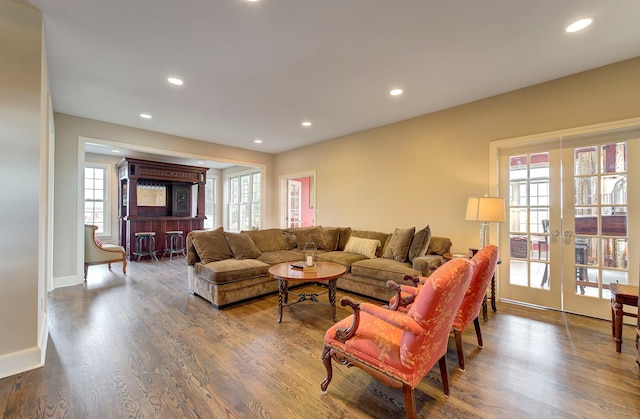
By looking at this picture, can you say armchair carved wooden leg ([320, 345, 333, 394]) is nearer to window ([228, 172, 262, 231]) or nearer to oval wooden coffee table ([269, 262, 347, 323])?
oval wooden coffee table ([269, 262, 347, 323])

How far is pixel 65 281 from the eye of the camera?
4316mm

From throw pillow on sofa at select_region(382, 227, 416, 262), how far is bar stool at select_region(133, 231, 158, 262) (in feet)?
19.2

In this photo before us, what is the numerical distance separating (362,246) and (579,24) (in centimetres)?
355

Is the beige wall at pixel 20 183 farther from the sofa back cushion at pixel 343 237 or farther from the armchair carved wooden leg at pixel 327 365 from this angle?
the sofa back cushion at pixel 343 237

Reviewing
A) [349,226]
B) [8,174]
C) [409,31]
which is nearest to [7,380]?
[8,174]

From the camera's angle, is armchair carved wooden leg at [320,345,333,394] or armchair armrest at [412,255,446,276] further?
armchair armrest at [412,255,446,276]

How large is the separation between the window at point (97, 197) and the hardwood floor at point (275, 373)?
16.3 feet

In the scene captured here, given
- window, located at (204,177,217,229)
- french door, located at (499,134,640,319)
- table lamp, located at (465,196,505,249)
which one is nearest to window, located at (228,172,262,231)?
window, located at (204,177,217,229)

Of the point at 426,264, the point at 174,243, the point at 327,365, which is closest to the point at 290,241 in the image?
the point at 426,264

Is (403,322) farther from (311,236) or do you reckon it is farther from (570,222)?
(311,236)

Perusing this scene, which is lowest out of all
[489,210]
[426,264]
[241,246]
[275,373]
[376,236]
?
[275,373]

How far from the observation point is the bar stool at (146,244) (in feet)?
21.6

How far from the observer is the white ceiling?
6.93 ft

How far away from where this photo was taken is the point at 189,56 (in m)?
2.74
